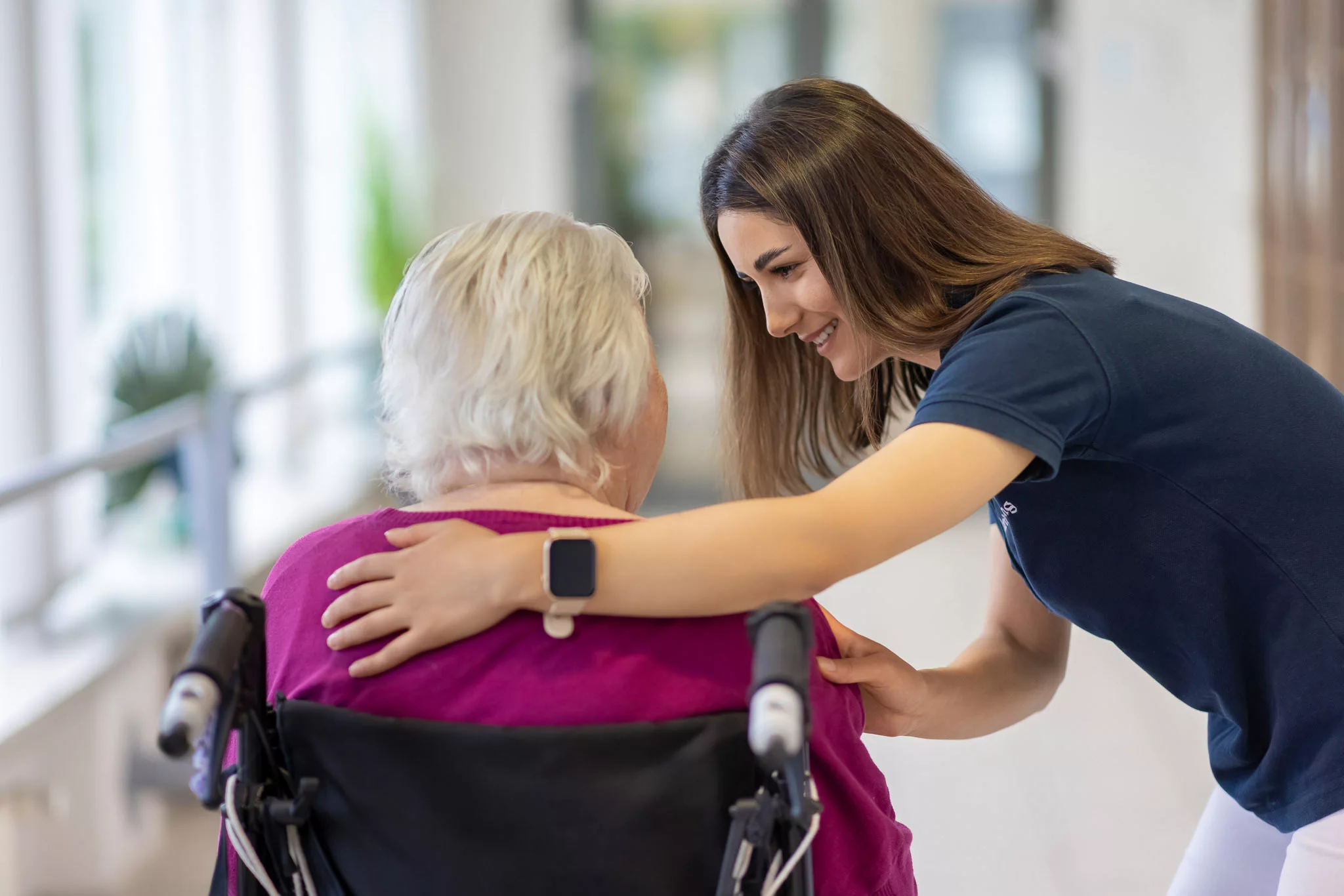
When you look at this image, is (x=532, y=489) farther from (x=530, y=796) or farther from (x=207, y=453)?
(x=207, y=453)

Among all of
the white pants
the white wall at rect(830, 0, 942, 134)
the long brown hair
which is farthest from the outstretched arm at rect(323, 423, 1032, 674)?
the white wall at rect(830, 0, 942, 134)

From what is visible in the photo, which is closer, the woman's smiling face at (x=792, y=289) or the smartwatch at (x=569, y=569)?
the smartwatch at (x=569, y=569)

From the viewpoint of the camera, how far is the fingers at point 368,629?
1004 mm

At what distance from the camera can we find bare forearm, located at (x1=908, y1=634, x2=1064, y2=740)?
4.59 ft

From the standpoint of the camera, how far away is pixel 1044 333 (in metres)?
1.08

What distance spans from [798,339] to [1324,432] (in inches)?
24.0

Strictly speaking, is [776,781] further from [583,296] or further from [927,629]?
[927,629]

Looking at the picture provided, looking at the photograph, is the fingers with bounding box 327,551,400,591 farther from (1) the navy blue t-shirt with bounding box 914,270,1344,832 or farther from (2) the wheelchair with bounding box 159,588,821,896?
(1) the navy blue t-shirt with bounding box 914,270,1344,832

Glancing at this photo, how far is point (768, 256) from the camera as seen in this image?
4.50ft

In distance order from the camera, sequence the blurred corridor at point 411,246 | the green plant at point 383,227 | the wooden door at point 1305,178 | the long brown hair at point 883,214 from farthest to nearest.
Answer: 1. the green plant at point 383,227
2. the wooden door at point 1305,178
3. the blurred corridor at point 411,246
4. the long brown hair at point 883,214

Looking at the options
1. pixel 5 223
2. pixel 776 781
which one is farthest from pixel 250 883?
pixel 5 223

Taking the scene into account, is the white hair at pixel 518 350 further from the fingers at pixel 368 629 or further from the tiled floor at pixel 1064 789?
the tiled floor at pixel 1064 789

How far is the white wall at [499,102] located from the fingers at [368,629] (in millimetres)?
5573

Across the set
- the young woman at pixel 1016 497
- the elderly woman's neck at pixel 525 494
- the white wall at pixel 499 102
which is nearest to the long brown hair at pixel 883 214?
the young woman at pixel 1016 497
